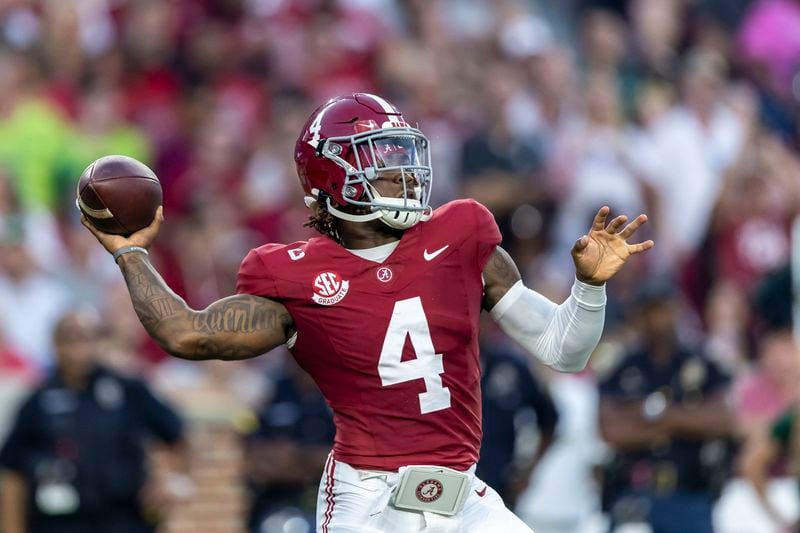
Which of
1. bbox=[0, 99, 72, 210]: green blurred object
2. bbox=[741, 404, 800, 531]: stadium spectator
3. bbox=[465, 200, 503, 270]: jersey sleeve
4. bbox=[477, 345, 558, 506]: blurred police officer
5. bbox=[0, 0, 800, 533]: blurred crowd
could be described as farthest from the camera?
bbox=[0, 99, 72, 210]: green blurred object

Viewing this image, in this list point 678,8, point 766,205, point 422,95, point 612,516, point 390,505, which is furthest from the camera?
point 678,8

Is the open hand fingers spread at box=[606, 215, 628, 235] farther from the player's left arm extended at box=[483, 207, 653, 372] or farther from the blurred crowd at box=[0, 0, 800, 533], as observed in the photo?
the blurred crowd at box=[0, 0, 800, 533]

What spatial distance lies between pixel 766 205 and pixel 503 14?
275 centimetres

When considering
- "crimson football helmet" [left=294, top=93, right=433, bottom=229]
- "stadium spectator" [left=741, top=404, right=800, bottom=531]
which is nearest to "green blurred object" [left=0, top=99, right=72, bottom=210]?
"stadium spectator" [left=741, top=404, right=800, bottom=531]

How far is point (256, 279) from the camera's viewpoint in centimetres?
519

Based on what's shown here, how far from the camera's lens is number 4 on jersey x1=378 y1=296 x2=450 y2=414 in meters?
5.11

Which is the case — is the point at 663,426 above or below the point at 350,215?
below

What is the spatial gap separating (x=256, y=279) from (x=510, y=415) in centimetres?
432

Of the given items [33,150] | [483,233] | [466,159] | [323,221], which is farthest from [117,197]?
[466,159]

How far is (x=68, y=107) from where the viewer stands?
11.4m

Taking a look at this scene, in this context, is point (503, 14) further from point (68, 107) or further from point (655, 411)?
point (655, 411)

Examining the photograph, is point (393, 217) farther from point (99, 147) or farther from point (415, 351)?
point (99, 147)

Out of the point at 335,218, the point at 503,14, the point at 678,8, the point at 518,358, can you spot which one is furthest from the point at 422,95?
the point at 335,218

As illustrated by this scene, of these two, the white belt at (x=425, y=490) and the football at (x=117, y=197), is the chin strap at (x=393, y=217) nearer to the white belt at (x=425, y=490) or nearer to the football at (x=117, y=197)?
the football at (x=117, y=197)
